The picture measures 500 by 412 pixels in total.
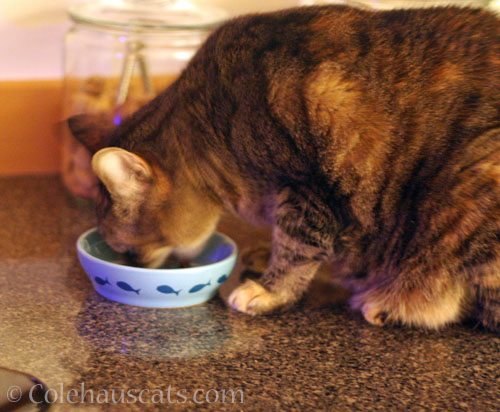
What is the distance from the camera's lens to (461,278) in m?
1.13

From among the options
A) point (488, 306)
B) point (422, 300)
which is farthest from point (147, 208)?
point (488, 306)

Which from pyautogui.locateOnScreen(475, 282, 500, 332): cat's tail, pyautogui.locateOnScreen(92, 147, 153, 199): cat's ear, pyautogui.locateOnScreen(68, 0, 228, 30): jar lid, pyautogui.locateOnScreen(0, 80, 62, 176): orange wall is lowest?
pyautogui.locateOnScreen(0, 80, 62, 176): orange wall

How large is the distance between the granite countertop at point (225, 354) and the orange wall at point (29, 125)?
479 millimetres

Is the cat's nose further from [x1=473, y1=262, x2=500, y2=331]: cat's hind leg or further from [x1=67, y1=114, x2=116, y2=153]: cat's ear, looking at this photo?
[x1=473, y1=262, x2=500, y2=331]: cat's hind leg

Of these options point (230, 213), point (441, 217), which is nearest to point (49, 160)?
point (230, 213)

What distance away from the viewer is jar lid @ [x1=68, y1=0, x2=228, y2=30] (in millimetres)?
1525

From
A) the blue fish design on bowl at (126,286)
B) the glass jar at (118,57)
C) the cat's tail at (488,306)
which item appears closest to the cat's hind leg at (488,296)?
the cat's tail at (488,306)

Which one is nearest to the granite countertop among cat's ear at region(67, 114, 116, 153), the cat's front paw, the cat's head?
the cat's front paw

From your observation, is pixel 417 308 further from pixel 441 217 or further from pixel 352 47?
pixel 352 47

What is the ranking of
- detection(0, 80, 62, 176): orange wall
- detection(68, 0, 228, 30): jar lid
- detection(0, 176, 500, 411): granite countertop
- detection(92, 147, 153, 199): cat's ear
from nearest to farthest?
detection(0, 176, 500, 411): granite countertop
detection(92, 147, 153, 199): cat's ear
detection(68, 0, 228, 30): jar lid
detection(0, 80, 62, 176): orange wall

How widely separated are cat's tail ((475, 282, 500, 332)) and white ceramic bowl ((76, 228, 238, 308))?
17.6 inches

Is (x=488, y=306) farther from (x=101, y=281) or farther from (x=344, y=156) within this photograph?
(x=101, y=281)

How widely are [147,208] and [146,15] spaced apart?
0.64 meters

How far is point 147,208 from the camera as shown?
117 centimetres
